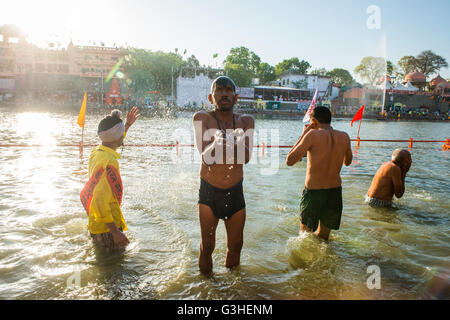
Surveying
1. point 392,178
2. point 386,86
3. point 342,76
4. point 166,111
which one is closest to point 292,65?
point 342,76

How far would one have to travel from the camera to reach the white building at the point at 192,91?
5859 centimetres

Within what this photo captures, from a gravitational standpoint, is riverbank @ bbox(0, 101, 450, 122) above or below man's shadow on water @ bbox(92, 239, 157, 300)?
above

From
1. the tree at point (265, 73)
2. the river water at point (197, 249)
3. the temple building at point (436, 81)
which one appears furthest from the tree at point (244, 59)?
the river water at point (197, 249)

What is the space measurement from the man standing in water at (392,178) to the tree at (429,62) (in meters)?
92.9

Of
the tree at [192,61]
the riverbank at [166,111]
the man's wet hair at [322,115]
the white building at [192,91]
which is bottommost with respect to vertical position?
the man's wet hair at [322,115]

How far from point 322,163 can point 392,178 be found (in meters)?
2.70

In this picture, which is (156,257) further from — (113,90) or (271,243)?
(113,90)

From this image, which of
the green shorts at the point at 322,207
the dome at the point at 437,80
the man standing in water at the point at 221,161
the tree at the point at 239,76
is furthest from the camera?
the dome at the point at 437,80

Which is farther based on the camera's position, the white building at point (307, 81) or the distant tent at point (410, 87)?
the white building at point (307, 81)

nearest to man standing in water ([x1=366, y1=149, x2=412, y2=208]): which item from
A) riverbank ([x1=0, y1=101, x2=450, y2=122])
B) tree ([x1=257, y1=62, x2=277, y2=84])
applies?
riverbank ([x1=0, y1=101, x2=450, y2=122])

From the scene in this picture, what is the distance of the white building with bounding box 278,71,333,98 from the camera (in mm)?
72438

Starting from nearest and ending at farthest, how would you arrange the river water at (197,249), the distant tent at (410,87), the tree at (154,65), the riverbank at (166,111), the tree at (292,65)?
the river water at (197,249), the riverbank at (166,111), the tree at (154,65), the distant tent at (410,87), the tree at (292,65)

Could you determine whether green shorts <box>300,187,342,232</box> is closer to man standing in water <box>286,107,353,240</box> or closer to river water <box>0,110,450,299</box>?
man standing in water <box>286,107,353,240</box>

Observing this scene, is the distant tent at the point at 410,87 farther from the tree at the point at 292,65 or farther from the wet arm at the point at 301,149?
the wet arm at the point at 301,149
